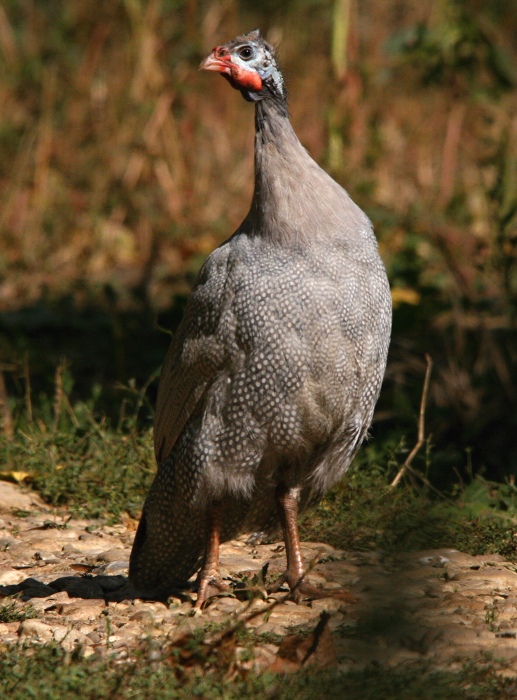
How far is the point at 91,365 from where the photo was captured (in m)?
6.73

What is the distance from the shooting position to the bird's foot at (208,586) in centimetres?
356

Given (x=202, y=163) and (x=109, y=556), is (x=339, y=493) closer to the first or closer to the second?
(x=109, y=556)

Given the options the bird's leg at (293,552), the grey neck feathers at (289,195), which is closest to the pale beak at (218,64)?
the grey neck feathers at (289,195)

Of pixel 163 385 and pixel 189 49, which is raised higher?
pixel 189 49

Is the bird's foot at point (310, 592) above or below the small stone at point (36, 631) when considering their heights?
below

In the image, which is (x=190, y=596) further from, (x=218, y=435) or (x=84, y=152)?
(x=84, y=152)

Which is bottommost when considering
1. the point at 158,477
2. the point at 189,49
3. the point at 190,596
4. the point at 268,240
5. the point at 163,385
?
the point at 190,596

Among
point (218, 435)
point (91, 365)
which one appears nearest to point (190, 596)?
point (218, 435)

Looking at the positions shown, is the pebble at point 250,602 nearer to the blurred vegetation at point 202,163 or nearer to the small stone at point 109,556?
the small stone at point 109,556

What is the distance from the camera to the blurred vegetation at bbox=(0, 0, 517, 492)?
633 centimetres

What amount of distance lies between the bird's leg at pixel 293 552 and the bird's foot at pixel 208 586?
0.18 metres

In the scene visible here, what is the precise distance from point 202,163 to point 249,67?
17.1ft

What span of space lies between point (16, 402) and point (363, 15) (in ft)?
19.8

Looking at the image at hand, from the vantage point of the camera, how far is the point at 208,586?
3.61m
